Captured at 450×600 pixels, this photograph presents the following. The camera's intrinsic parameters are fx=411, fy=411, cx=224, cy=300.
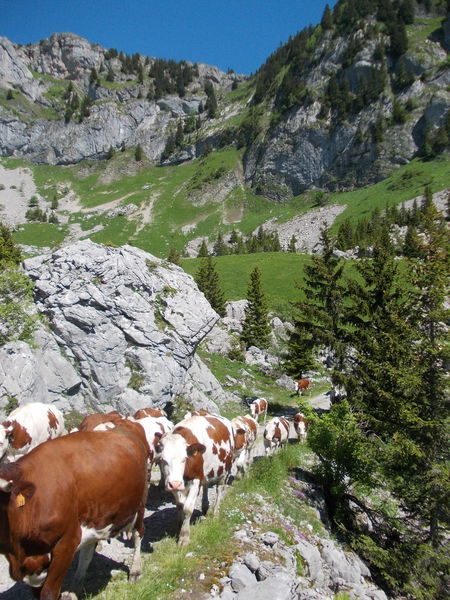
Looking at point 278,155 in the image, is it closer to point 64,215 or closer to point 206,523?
point 64,215

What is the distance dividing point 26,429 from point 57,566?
26.0 ft

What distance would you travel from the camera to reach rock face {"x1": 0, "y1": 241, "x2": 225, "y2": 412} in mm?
18703

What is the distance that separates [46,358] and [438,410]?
1633 cm

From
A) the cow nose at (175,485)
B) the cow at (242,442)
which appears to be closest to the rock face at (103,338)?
the cow at (242,442)

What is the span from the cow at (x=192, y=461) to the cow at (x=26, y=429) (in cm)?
520

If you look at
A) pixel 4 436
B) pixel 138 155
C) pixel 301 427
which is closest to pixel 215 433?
pixel 4 436

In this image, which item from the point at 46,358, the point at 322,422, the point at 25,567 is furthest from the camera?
the point at 46,358

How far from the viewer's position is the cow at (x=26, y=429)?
460 inches

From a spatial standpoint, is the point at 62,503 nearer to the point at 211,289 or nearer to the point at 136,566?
the point at 136,566

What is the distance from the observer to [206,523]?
969 cm

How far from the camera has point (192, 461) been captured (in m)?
8.91

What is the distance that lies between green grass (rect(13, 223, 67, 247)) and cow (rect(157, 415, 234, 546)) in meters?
106

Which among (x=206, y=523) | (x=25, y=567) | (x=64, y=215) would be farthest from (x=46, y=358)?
(x=64, y=215)

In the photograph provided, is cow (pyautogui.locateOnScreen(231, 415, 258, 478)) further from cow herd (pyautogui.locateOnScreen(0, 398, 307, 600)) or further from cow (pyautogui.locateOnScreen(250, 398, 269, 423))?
cow (pyautogui.locateOnScreen(250, 398, 269, 423))
